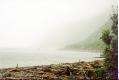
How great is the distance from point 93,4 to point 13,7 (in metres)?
1.79

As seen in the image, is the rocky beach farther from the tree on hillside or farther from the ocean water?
the ocean water

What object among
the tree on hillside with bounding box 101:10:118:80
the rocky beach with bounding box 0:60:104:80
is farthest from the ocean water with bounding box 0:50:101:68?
the tree on hillside with bounding box 101:10:118:80

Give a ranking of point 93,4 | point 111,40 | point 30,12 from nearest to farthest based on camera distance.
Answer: point 111,40 < point 93,4 < point 30,12

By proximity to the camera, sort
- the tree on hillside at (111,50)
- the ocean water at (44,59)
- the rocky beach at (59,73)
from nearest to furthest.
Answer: the tree on hillside at (111,50) < the rocky beach at (59,73) < the ocean water at (44,59)

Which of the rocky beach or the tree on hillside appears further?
the rocky beach

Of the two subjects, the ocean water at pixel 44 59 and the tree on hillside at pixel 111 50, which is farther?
the ocean water at pixel 44 59

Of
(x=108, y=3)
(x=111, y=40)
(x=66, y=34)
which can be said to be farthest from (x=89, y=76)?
(x=66, y=34)

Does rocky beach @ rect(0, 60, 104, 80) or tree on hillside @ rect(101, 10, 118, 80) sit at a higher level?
tree on hillside @ rect(101, 10, 118, 80)

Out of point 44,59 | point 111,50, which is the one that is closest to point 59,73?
point 111,50

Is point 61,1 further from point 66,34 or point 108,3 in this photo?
point 66,34

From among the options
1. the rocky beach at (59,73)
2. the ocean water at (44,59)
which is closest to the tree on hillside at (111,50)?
the rocky beach at (59,73)

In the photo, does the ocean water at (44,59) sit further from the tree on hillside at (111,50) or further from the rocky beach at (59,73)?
the tree on hillside at (111,50)

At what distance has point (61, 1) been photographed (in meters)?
8.30

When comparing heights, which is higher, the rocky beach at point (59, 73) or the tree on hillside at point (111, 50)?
the tree on hillside at point (111, 50)
